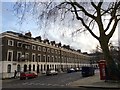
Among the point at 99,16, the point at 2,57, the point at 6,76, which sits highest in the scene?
the point at 99,16

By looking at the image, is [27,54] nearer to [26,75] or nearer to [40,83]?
[26,75]

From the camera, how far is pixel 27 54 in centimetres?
6406

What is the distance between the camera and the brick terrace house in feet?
179

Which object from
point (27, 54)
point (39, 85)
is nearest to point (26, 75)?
point (27, 54)

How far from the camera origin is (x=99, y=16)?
85.7 feet

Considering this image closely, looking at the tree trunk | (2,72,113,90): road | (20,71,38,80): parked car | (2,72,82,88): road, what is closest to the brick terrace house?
(20,71,38,80): parked car

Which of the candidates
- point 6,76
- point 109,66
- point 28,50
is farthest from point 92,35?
point 28,50

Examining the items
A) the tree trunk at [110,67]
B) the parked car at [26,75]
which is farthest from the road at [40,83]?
the parked car at [26,75]

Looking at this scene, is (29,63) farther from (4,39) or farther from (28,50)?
(4,39)

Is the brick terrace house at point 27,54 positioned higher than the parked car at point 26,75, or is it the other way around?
the brick terrace house at point 27,54

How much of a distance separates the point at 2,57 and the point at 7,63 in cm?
208

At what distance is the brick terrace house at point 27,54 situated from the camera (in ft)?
179

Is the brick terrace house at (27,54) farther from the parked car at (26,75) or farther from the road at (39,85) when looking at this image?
the road at (39,85)

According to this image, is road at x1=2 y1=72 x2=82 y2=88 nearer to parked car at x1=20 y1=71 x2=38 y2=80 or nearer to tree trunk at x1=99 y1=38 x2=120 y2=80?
tree trunk at x1=99 y1=38 x2=120 y2=80
